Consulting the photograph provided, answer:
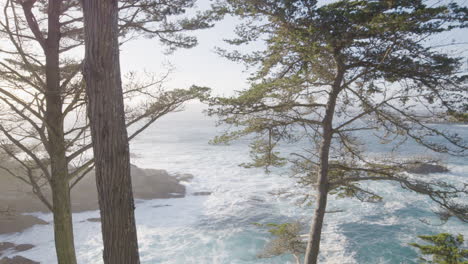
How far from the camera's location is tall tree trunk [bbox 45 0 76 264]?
4250 mm

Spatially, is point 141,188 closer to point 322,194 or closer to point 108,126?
point 322,194

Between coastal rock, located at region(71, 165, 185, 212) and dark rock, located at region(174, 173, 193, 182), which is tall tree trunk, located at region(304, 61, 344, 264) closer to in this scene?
coastal rock, located at region(71, 165, 185, 212)

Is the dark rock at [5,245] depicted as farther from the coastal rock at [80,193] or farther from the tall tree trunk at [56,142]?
the tall tree trunk at [56,142]

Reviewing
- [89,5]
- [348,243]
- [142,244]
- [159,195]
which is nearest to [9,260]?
[142,244]

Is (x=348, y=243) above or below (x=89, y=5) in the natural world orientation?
below

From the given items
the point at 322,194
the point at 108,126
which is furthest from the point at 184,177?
the point at 108,126

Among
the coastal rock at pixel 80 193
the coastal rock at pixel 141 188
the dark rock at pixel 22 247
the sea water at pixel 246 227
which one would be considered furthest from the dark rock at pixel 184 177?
the dark rock at pixel 22 247

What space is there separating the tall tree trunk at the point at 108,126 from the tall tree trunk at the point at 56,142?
2485 millimetres

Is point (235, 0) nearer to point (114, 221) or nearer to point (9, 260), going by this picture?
point (114, 221)

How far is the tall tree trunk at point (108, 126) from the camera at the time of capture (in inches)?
86.9

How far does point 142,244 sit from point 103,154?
488 inches

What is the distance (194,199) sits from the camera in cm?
2017

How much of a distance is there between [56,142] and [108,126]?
263 cm

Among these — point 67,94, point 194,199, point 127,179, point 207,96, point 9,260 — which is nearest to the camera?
point 127,179
